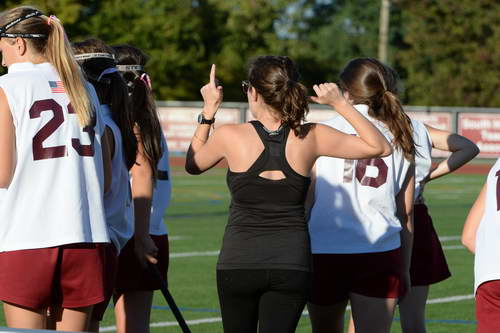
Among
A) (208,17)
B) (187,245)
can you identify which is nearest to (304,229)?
(187,245)

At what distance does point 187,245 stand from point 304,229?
30.5 feet

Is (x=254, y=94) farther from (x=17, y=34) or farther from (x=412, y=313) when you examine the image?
(x=412, y=313)

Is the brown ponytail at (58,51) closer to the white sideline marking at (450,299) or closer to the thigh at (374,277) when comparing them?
the thigh at (374,277)

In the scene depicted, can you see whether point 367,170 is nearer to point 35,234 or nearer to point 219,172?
point 35,234

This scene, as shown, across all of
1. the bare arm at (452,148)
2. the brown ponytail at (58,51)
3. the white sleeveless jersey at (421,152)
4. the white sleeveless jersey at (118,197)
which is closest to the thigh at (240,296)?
the white sleeveless jersey at (118,197)

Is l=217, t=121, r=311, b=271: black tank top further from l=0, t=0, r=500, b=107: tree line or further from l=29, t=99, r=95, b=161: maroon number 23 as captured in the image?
l=0, t=0, r=500, b=107: tree line

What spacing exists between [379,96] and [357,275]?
3.02 feet

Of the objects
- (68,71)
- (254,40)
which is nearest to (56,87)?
(68,71)

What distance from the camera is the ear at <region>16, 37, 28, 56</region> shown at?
4.49 meters

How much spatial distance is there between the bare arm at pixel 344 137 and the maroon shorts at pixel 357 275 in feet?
2.52

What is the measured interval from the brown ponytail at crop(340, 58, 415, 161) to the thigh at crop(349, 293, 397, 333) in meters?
0.74

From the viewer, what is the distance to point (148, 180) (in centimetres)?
560

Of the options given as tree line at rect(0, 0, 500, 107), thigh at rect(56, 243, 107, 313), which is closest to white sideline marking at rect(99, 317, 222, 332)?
thigh at rect(56, 243, 107, 313)

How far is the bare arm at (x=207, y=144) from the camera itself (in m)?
5.05
